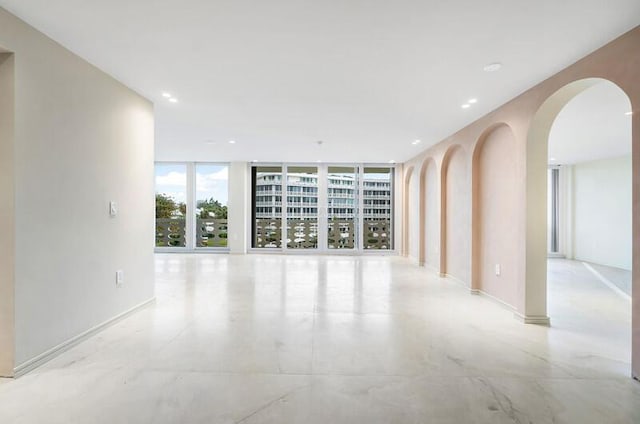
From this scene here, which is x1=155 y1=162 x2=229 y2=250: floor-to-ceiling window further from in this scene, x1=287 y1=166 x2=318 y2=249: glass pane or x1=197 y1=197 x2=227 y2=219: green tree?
x1=287 y1=166 x2=318 y2=249: glass pane

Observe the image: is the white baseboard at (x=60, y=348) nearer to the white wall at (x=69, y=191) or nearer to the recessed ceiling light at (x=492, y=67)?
the white wall at (x=69, y=191)

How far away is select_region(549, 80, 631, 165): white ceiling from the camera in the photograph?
3.87 metres

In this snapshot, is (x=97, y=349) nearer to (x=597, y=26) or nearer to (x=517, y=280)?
(x=517, y=280)

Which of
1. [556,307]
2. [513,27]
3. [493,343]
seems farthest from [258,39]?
[556,307]

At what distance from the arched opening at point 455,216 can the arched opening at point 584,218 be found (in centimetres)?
116

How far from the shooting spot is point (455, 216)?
562cm

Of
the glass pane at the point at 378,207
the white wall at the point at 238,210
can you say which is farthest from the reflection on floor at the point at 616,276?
the white wall at the point at 238,210

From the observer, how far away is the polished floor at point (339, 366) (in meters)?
1.96

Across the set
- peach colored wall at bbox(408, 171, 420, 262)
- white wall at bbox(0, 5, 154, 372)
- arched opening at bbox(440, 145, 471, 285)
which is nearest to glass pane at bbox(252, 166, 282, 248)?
peach colored wall at bbox(408, 171, 420, 262)

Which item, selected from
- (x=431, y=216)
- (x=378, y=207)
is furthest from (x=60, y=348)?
(x=378, y=207)

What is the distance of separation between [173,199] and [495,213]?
8.05 m

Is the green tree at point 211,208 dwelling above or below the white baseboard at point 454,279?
above

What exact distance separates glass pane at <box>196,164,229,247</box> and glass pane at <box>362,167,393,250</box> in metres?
3.94

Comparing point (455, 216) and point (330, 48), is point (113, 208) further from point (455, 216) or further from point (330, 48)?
point (455, 216)
